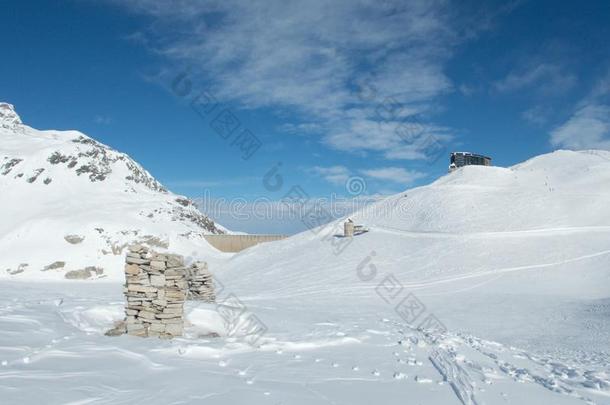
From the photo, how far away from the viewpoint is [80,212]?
39.8 metres

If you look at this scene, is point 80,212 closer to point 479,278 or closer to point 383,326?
point 479,278

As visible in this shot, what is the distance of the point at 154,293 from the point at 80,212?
1273 inches

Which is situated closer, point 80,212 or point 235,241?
point 80,212

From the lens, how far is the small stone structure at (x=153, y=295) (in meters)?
11.4

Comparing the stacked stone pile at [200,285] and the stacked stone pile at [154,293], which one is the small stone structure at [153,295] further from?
the stacked stone pile at [200,285]

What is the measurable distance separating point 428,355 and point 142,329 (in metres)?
6.91

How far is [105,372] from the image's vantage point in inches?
304

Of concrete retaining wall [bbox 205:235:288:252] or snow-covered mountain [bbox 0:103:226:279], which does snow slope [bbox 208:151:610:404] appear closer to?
concrete retaining wall [bbox 205:235:288:252]

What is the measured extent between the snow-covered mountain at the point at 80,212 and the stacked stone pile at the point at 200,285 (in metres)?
18.4

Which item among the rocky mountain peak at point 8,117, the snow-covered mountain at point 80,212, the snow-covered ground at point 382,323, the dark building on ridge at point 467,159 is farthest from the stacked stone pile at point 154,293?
the rocky mountain peak at point 8,117

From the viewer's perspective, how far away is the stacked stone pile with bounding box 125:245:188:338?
447 inches

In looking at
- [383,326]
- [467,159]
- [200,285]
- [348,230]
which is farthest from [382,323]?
[467,159]

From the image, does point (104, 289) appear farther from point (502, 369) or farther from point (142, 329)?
point (502, 369)

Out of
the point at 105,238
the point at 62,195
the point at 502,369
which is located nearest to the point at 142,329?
the point at 502,369
